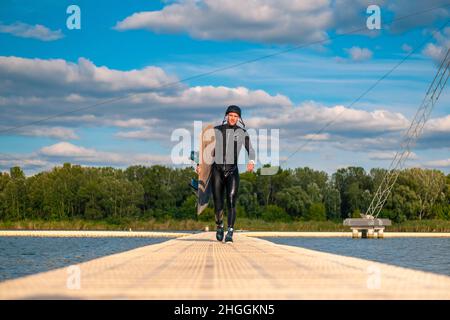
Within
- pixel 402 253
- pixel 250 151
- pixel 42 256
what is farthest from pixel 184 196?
pixel 250 151

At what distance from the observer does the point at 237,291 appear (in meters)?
5.71

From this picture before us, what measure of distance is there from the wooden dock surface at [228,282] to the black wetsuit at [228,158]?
235 inches

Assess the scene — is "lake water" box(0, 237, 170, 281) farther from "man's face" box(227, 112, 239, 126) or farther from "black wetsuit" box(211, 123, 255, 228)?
"man's face" box(227, 112, 239, 126)

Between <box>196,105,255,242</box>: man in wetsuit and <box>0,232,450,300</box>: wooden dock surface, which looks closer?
<box>0,232,450,300</box>: wooden dock surface

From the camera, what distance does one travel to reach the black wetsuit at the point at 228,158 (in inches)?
565

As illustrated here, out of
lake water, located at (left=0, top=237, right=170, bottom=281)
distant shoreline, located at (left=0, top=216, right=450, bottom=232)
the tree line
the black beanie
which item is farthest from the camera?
the tree line

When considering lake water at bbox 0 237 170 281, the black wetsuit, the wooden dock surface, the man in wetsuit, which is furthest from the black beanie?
lake water at bbox 0 237 170 281

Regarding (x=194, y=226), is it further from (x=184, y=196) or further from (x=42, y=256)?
(x=42, y=256)

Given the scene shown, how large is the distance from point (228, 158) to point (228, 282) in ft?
26.7

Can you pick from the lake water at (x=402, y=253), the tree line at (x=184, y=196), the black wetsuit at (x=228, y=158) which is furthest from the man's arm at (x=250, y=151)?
the tree line at (x=184, y=196)

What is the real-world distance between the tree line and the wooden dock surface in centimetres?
10120

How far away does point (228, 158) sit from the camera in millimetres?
14422

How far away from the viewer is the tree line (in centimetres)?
11738

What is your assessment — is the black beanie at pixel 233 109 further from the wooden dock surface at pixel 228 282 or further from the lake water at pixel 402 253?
the lake water at pixel 402 253
